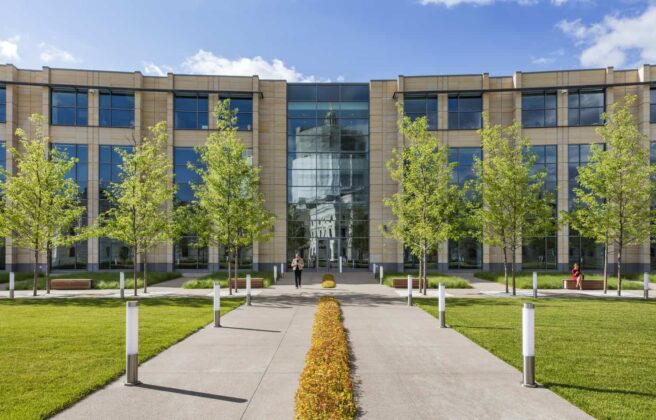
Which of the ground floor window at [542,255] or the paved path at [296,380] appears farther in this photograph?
the ground floor window at [542,255]

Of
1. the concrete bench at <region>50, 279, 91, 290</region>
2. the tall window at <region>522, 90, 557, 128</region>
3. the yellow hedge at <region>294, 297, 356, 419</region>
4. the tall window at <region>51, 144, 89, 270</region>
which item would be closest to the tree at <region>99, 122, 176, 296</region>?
the concrete bench at <region>50, 279, 91, 290</region>

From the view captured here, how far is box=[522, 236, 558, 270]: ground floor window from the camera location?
3444 cm

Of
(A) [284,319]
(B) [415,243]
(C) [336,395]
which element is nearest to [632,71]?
(B) [415,243]

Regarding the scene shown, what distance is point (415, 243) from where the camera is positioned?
21.5 meters

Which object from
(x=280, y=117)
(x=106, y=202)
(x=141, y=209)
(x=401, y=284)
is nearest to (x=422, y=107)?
(x=280, y=117)

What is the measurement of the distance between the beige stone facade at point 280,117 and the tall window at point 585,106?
1.86 feet

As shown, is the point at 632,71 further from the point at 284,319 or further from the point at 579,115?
the point at 284,319

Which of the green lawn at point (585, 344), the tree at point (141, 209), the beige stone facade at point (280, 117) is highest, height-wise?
the beige stone facade at point (280, 117)

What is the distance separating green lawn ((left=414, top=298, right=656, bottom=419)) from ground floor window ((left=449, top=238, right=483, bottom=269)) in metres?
18.0

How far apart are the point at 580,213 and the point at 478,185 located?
5.50 m

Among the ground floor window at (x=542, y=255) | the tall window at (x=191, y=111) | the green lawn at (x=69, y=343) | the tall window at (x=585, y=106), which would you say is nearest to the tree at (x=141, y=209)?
the green lawn at (x=69, y=343)

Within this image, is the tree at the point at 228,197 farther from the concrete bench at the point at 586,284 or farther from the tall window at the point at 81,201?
the tall window at the point at 81,201

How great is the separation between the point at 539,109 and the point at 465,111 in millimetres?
5855

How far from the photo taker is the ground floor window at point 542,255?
113 feet
